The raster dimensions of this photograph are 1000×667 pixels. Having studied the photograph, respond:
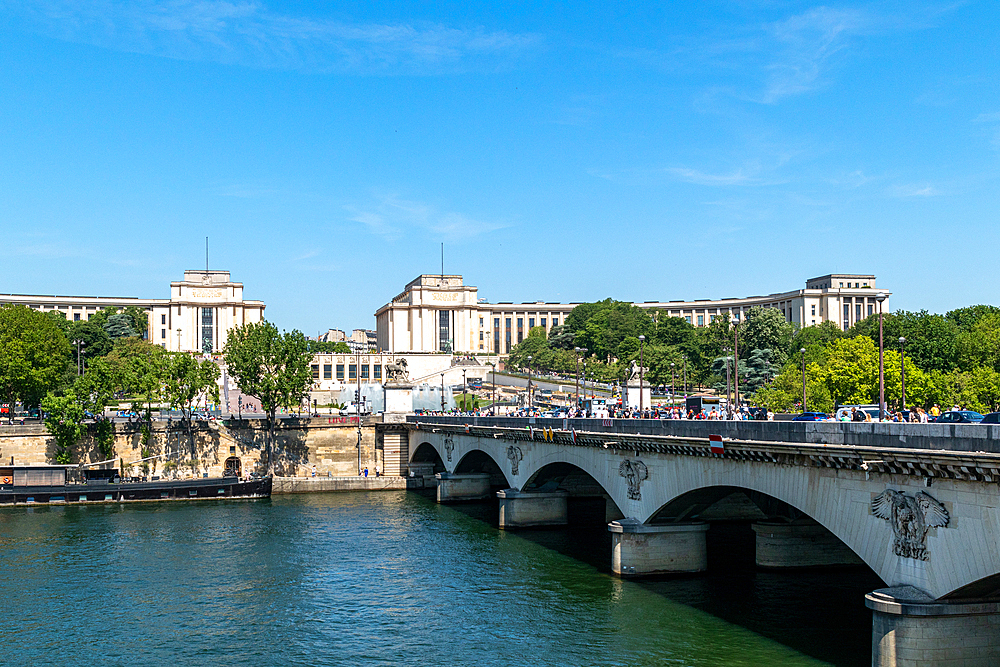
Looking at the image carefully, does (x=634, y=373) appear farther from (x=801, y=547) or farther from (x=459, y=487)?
(x=801, y=547)

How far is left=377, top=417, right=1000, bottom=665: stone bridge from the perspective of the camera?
23375 mm

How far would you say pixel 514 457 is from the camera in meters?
59.7

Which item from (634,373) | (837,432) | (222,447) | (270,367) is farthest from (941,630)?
Result: (634,373)

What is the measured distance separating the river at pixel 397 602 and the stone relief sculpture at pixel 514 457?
168 inches

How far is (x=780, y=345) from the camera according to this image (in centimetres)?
13912

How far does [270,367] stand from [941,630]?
7436cm

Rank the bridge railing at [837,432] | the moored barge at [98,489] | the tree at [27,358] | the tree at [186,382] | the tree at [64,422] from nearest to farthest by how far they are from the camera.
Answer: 1. the bridge railing at [837,432]
2. the moored barge at [98,489]
3. the tree at [64,422]
4. the tree at [186,382]
5. the tree at [27,358]

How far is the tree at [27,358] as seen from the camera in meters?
91.2

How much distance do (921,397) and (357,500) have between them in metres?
48.1

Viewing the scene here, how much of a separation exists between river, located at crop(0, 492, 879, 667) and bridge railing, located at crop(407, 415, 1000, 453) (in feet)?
22.1

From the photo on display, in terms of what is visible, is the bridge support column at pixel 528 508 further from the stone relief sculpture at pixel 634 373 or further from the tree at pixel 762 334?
the tree at pixel 762 334

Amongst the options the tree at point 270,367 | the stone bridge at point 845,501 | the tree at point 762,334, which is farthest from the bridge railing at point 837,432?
the tree at point 762,334

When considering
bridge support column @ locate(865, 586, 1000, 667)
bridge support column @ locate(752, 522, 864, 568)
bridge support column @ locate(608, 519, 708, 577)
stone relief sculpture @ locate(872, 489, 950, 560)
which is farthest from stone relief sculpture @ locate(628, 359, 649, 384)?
bridge support column @ locate(865, 586, 1000, 667)

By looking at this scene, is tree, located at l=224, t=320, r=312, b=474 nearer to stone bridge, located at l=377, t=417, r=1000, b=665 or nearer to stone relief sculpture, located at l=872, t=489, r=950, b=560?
stone bridge, located at l=377, t=417, r=1000, b=665
